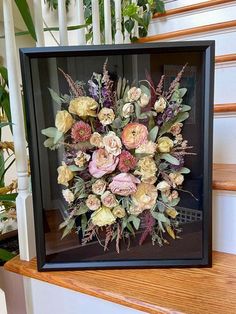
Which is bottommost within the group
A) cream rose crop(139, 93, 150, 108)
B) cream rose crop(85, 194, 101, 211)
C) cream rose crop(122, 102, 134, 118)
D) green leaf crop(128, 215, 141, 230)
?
green leaf crop(128, 215, 141, 230)

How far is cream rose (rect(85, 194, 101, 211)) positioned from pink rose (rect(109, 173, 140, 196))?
0.05 metres

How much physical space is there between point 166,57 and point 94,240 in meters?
0.49

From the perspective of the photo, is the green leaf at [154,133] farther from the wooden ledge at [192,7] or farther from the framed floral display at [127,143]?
the wooden ledge at [192,7]

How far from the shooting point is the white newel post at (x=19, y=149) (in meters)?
0.69

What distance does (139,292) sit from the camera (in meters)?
0.60

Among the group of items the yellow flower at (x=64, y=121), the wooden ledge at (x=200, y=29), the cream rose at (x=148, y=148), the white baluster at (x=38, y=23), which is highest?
the wooden ledge at (x=200, y=29)

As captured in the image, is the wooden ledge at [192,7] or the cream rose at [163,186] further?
the wooden ledge at [192,7]

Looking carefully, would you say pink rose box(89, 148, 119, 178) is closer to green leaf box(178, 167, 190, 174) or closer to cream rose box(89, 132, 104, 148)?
cream rose box(89, 132, 104, 148)

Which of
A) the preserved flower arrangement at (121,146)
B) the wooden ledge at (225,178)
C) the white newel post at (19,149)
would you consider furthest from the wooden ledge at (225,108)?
the white newel post at (19,149)

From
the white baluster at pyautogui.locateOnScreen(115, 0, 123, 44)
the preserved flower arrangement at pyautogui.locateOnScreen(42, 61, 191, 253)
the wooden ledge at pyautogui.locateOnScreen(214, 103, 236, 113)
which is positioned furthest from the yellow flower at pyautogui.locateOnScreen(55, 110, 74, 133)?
the white baluster at pyautogui.locateOnScreen(115, 0, 123, 44)

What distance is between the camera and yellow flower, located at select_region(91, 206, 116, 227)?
0.68 m

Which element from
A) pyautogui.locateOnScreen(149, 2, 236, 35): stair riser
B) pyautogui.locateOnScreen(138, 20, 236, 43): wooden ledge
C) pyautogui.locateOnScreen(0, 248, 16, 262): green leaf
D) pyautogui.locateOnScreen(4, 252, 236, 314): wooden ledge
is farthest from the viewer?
pyautogui.locateOnScreen(149, 2, 236, 35): stair riser

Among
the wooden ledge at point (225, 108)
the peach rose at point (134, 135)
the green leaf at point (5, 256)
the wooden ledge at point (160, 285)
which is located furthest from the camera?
the wooden ledge at point (225, 108)

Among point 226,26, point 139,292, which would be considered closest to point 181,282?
point 139,292
